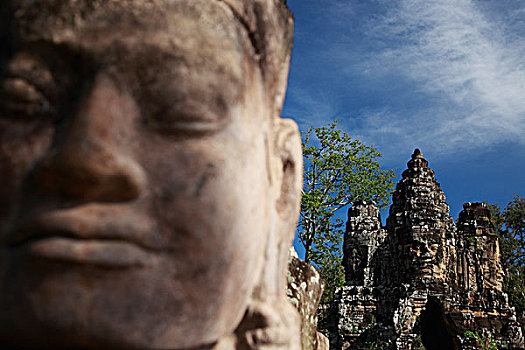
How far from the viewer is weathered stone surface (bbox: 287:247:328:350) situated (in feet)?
9.91

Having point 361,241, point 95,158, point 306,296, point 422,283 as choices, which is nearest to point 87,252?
point 95,158

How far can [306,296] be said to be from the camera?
3104mm

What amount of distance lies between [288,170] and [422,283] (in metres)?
10.9

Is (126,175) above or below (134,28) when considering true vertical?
below

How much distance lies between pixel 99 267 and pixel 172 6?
1005mm

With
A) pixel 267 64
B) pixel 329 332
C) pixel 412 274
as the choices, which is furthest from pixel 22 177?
pixel 329 332

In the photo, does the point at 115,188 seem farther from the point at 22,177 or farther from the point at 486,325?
the point at 486,325

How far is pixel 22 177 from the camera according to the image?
1596mm

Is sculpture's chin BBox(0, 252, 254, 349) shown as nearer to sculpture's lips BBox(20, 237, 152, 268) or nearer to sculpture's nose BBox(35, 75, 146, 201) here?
sculpture's lips BBox(20, 237, 152, 268)

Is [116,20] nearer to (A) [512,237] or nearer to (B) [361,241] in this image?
(B) [361,241]

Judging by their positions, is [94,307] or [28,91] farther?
[28,91]

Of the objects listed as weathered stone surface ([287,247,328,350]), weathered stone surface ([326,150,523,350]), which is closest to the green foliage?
weathered stone surface ([326,150,523,350])

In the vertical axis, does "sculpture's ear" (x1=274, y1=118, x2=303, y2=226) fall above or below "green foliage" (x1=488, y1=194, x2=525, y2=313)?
below

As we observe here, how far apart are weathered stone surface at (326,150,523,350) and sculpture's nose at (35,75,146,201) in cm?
887
